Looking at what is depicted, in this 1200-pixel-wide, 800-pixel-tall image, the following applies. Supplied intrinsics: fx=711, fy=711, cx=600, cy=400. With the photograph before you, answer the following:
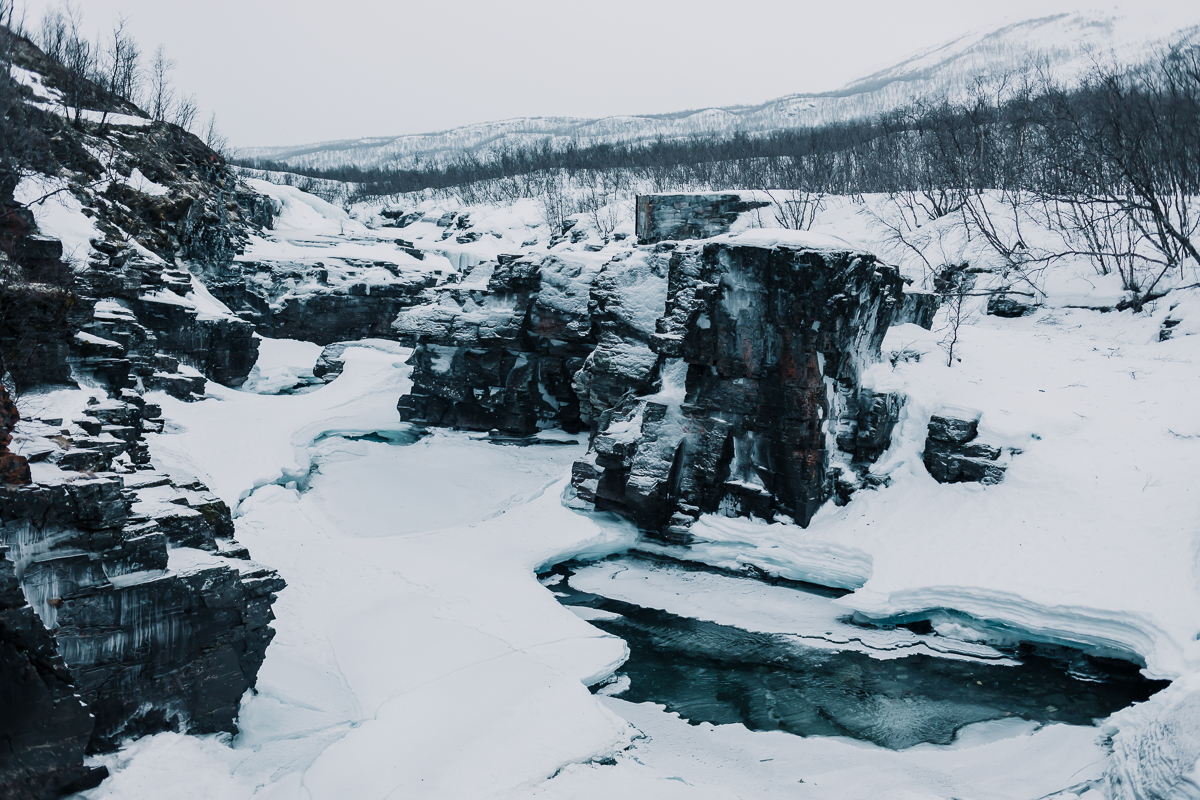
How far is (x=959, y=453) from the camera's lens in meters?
16.0

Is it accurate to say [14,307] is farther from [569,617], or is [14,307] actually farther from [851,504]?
[851,504]

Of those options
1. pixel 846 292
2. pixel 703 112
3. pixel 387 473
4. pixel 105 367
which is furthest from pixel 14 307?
pixel 703 112

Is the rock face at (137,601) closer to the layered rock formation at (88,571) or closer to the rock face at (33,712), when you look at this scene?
the layered rock formation at (88,571)

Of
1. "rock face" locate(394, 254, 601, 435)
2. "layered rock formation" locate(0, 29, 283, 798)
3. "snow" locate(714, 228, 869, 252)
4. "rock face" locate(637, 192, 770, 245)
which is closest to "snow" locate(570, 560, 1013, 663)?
"snow" locate(714, 228, 869, 252)

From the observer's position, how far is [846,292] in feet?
54.2

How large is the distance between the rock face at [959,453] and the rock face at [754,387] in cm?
136

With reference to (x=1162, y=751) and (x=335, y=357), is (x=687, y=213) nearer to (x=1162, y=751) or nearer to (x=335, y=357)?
(x=335, y=357)

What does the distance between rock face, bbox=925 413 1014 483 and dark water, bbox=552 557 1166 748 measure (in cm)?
398

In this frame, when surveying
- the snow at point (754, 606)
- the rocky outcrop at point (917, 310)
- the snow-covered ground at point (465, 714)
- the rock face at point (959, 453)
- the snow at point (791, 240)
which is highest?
the snow at point (791, 240)

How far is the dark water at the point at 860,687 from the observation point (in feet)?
36.1

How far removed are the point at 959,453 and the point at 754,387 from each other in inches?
191

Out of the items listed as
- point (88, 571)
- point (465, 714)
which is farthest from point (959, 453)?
point (88, 571)

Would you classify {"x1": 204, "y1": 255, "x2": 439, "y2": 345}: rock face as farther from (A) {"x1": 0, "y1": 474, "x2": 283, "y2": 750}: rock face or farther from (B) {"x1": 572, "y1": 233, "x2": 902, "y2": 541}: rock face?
(A) {"x1": 0, "y1": 474, "x2": 283, "y2": 750}: rock face

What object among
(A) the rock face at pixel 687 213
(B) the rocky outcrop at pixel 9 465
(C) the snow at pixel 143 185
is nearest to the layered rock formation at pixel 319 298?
(C) the snow at pixel 143 185
